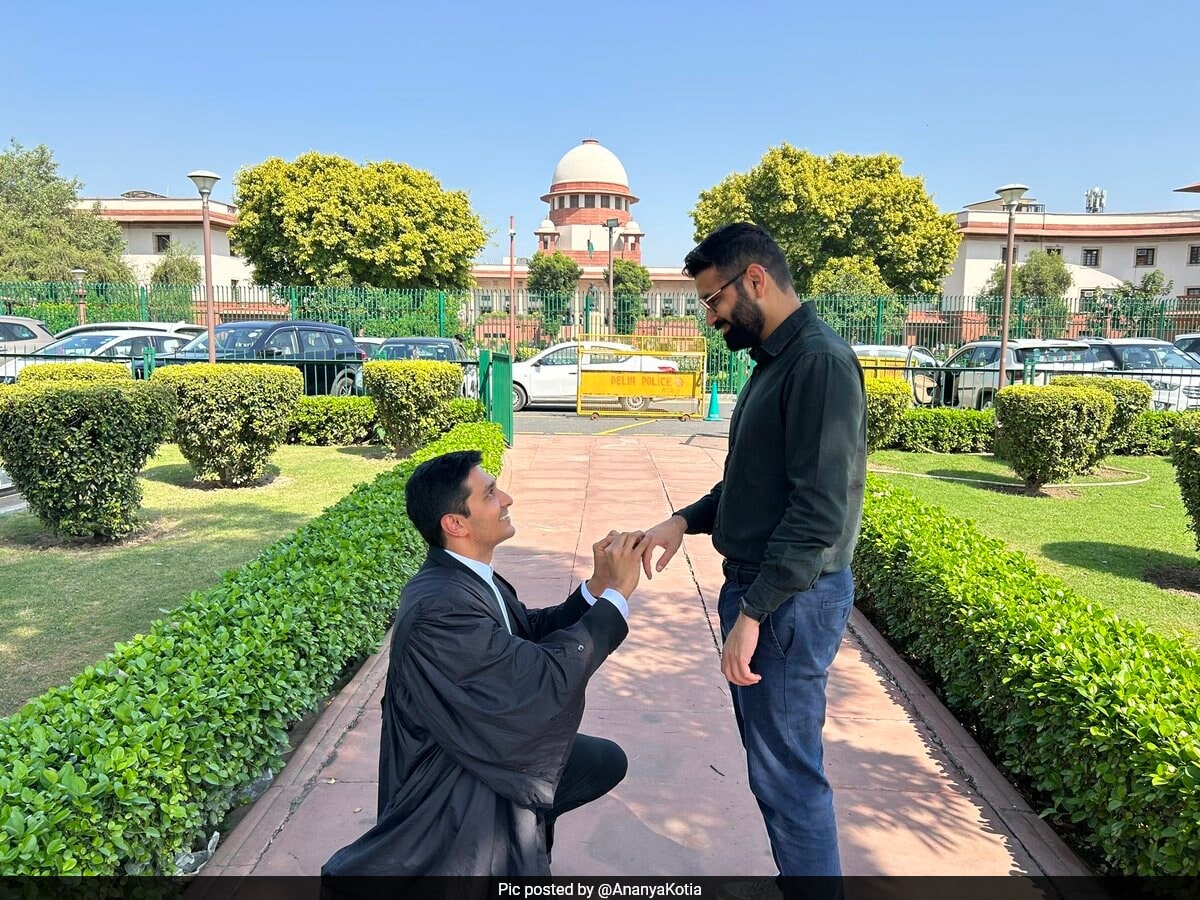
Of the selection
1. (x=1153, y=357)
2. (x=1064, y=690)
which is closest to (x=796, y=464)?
(x=1064, y=690)

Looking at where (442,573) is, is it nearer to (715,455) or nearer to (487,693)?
(487,693)

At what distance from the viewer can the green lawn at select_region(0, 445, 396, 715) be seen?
173 inches

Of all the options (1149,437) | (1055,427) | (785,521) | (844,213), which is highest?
(844,213)

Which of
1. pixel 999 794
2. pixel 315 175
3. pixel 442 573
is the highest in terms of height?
pixel 315 175

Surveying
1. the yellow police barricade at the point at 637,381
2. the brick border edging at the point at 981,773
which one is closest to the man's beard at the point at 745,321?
the brick border edging at the point at 981,773

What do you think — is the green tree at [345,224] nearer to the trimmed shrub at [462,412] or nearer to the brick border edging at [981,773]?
the trimmed shrub at [462,412]

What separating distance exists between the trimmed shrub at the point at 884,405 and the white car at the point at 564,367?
250 inches

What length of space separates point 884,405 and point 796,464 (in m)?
9.52

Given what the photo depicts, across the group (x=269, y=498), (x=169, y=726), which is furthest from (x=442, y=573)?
(x=269, y=498)

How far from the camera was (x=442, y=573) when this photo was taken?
202 cm

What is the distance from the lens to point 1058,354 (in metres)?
15.9

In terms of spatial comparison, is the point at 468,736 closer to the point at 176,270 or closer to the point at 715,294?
the point at 715,294

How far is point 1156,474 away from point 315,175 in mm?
26313

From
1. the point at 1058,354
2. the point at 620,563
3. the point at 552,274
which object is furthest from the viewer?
the point at 552,274
